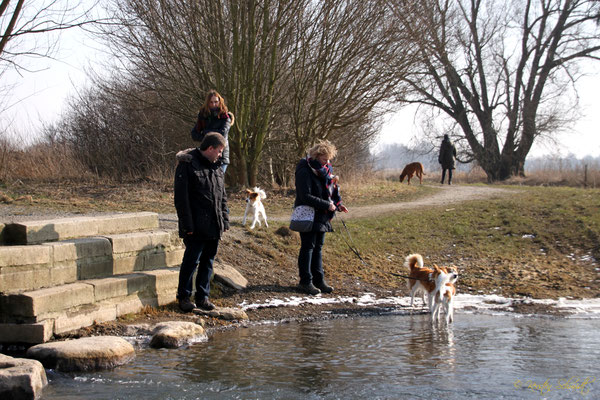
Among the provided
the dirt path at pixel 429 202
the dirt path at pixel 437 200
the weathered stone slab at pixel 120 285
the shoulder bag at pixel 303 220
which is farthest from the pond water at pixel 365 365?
the dirt path at pixel 437 200

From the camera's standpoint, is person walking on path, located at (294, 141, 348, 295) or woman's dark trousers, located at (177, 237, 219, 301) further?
person walking on path, located at (294, 141, 348, 295)

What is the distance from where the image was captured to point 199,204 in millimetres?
Answer: 7332

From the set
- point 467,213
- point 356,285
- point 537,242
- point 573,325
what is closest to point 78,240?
point 356,285

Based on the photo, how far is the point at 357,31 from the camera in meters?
16.6

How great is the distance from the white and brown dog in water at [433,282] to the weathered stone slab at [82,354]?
381 centimetres

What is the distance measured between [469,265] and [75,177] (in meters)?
11.7

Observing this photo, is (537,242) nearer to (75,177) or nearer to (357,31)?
(357,31)

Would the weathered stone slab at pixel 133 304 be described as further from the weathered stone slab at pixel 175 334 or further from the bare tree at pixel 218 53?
the bare tree at pixel 218 53

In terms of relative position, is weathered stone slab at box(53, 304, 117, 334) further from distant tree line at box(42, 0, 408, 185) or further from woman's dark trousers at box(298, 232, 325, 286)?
distant tree line at box(42, 0, 408, 185)

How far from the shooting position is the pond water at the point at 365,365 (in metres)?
5.09

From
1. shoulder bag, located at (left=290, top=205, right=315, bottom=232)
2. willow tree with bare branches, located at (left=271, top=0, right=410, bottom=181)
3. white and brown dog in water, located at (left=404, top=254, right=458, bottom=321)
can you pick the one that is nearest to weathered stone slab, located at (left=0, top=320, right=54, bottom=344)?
shoulder bag, located at (left=290, top=205, right=315, bottom=232)

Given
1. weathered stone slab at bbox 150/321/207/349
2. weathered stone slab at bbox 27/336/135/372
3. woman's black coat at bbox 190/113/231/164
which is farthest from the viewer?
woman's black coat at bbox 190/113/231/164

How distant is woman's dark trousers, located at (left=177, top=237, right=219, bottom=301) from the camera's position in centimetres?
747

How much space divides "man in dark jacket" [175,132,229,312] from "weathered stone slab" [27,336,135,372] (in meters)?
1.72
